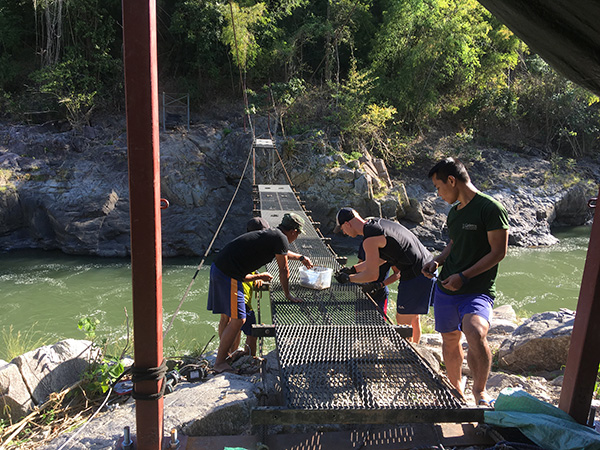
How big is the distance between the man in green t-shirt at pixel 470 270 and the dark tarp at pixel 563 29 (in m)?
0.64

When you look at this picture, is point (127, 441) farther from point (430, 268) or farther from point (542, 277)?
point (542, 277)

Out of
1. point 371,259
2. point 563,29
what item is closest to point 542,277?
point 371,259

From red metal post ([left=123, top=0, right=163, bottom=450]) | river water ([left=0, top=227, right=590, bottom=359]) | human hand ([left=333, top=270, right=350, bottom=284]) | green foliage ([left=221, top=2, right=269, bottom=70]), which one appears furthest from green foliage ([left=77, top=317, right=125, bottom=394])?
green foliage ([left=221, top=2, right=269, bottom=70])

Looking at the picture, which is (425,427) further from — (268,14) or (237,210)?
(268,14)

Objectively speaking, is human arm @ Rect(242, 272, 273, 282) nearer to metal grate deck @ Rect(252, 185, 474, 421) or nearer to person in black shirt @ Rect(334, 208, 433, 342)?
metal grate deck @ Rect(252, 185, 474, 421)

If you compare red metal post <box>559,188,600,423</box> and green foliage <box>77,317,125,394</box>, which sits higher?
red metal post <box>559,188,600,423</box>

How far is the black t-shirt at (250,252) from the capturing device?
274cm

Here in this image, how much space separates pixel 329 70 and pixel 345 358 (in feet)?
37.9

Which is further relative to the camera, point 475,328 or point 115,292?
point 115,292

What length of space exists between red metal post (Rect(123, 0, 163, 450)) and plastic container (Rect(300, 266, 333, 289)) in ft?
4.74

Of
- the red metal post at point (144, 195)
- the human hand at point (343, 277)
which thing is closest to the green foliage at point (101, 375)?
the red metal post at point (144, 195)

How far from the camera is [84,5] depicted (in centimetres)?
1130

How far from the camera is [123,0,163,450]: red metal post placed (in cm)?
129

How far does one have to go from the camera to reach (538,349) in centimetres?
312
